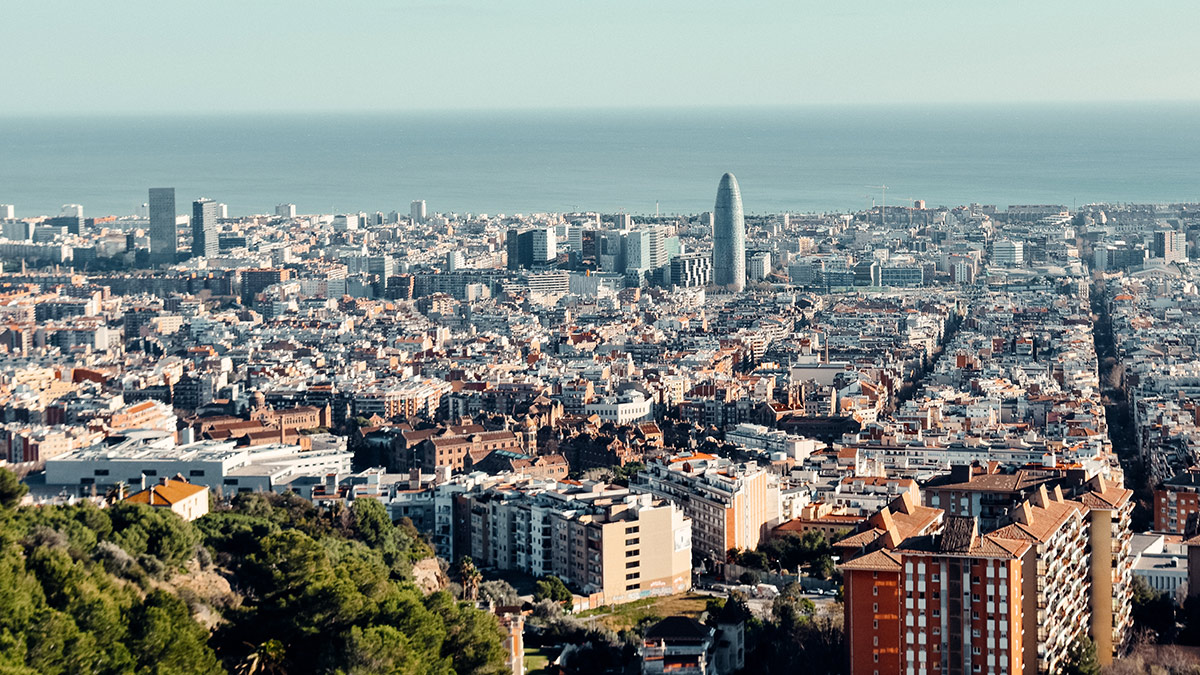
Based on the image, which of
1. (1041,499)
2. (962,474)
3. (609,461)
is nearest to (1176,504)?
(962,474)

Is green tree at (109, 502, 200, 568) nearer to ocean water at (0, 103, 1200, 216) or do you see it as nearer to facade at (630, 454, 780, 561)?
facade at (630, 454, 780, 561)

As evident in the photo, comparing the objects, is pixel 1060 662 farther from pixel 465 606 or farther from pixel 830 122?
pixel 830 122

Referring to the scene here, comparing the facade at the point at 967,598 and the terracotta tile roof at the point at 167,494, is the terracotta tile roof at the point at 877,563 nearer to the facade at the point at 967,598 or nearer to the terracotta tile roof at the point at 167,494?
the facade at the point at 967,598

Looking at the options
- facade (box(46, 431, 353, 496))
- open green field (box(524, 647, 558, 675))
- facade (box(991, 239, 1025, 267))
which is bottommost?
open green field (box(524, 647, 558, 675))

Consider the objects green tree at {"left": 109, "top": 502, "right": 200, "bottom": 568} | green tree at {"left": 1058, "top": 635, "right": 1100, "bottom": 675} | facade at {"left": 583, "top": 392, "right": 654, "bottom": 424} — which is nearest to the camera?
green tree at {"left": 1058, "top": 635, "right": 1100, "bottom": 675}

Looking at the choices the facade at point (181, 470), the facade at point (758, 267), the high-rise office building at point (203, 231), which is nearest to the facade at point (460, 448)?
the facade at point (181, 470)

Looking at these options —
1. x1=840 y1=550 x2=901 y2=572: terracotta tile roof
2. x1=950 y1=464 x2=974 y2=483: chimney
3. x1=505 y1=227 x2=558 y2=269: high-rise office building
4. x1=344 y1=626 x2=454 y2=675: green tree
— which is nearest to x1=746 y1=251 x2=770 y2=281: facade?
x1=505 y1=227 x2=558 y2=269: high-rise office building

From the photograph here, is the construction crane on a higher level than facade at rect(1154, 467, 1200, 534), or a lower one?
higher

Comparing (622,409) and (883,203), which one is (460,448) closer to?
(622,409)

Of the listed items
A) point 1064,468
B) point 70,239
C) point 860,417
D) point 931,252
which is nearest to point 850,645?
point 1064,468
